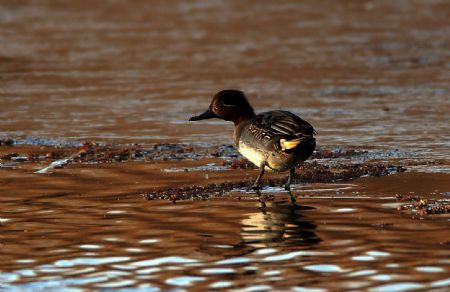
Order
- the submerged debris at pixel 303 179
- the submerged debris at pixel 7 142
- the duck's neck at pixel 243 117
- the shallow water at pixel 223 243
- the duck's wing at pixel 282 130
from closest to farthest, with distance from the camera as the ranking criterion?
1. the shallow water at pixel 223 243
2. the duck's wing at pixel 282 130
3. the submerged debris at pixel 303 179
4. the duck's neck at pixel 243 117
5. the submerged debris at pixel 7 142

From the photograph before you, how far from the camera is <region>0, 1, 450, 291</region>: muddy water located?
752cm

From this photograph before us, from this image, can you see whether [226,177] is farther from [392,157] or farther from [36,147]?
[36,147]

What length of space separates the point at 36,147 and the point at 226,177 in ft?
10.9

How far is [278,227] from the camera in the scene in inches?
342

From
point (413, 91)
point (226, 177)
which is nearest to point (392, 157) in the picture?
point (226, 177)

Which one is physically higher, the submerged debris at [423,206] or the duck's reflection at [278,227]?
the submerged debris at [423,206]

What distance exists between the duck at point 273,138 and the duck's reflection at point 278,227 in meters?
0.64

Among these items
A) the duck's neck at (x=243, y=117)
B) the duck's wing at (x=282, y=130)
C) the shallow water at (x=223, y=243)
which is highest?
the duck's neck at (x=243, y=117)

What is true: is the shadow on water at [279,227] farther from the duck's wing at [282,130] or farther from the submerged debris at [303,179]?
the submerged debris at [303,179]

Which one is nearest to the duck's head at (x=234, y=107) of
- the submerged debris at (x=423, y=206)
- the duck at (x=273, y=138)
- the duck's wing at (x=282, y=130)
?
the duck at (x=273, y=138)

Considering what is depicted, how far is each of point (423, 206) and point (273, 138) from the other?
176 centimetres

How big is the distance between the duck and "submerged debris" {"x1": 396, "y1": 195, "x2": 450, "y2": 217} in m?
1.06

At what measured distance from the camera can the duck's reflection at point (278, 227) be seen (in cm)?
815

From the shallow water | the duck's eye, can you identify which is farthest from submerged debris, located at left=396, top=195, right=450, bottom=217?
the duck's eye
